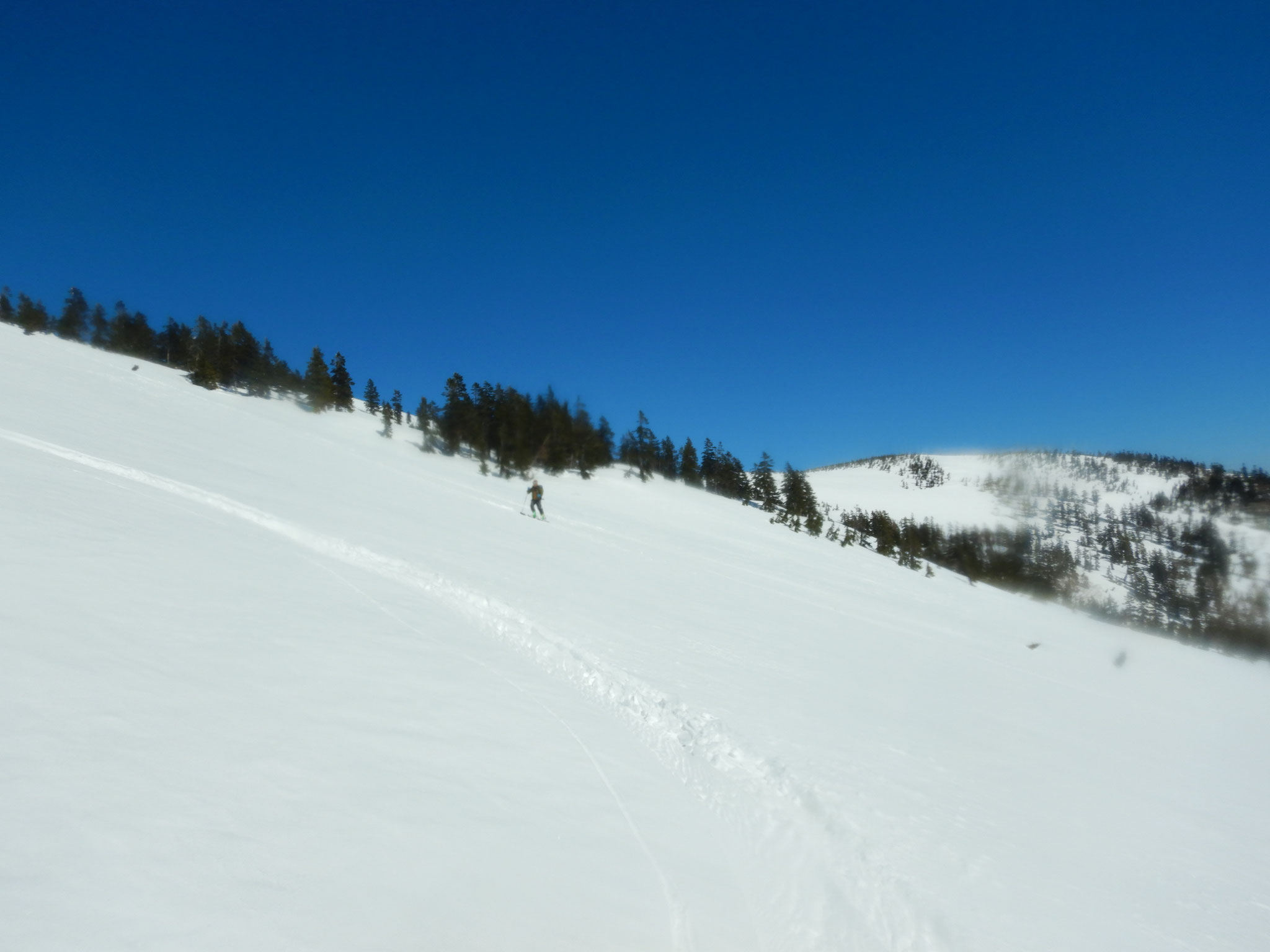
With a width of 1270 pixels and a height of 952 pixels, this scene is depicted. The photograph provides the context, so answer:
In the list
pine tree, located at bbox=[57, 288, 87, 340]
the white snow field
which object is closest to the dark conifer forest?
pine tree, located at bbox=[57, 288, 87, 340]

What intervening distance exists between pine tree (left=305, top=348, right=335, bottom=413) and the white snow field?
45750 mm

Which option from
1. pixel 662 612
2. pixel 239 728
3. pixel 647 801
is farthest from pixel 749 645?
pixel 239 728

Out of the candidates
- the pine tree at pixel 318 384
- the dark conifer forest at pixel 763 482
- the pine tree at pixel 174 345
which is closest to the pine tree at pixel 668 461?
the dark conifer forest at pixel 763 482

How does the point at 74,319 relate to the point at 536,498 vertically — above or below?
above

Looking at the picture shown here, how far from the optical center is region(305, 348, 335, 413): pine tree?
56.1 m

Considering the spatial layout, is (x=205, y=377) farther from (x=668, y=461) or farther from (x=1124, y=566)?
(x=1124, y=566)

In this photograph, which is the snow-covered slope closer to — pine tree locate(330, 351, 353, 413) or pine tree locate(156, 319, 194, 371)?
pine tree locate(330, 351, 353, 413)

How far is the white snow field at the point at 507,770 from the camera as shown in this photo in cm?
326

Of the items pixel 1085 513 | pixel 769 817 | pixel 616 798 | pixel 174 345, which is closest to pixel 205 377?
pixel 174 345

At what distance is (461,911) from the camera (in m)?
3.48

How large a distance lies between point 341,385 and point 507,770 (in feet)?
222

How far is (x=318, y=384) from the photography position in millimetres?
56375

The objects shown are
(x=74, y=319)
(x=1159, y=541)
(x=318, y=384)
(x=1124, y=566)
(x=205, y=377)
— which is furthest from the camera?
(x=1159, y=541)

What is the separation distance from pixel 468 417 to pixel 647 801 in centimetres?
5326
